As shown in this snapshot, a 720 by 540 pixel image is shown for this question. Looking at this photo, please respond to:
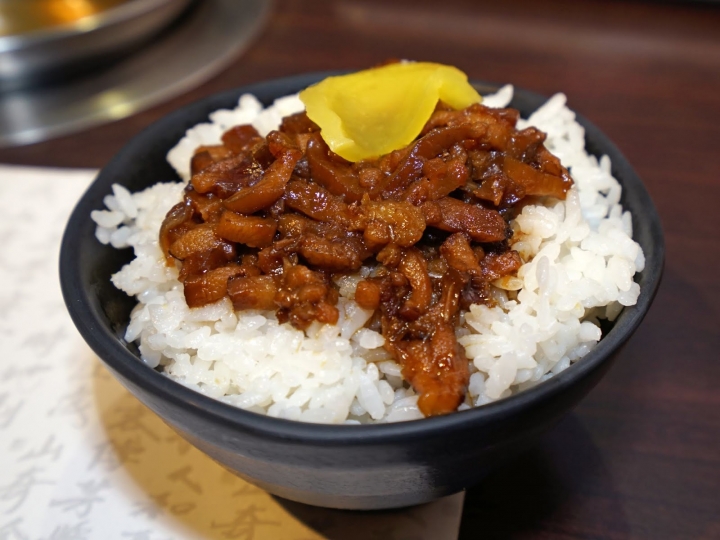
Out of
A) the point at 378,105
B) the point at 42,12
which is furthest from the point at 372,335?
the point at 42,12

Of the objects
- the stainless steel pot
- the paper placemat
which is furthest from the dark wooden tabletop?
the stainless steel pot

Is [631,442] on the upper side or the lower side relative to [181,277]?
lower

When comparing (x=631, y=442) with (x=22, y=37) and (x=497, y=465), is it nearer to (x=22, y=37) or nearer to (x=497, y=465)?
(x=497, y=465)

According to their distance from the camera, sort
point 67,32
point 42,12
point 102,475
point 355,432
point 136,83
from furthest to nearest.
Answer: point 42,12 < point 136,83 < point 67,32 < point 102,475 < point 355,432

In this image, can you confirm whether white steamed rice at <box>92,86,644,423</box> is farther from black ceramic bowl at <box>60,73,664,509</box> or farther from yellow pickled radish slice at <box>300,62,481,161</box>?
yellow pickled radish slice at <box>300,62,481,161</box>

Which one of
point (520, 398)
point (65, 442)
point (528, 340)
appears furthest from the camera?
point (65, 442)

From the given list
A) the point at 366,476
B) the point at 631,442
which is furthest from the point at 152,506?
the point at 631,442

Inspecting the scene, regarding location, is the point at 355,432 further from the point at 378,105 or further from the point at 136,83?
the point at 136,83

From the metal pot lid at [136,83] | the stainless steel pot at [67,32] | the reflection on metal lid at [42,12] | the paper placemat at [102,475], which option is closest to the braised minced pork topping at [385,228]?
the paper placemat at [102,475]
